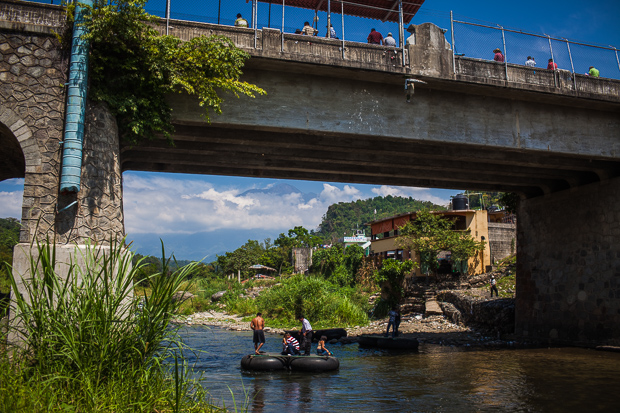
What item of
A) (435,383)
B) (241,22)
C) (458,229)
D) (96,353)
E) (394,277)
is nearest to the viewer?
(96,353)

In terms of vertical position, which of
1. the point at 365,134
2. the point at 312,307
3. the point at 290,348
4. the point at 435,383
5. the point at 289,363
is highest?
the point at 365,134

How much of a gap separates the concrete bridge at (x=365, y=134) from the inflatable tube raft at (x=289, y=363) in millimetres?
6341

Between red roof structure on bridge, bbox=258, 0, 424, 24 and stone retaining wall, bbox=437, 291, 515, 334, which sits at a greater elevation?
red roof structure on bridge, bbox=258, 0, 424, 24

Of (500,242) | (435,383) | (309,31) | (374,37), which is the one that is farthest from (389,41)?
Result: (500,242)

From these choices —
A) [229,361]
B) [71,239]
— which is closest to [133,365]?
[71,239]

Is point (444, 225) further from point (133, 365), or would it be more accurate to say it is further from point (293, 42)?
point (133, 365)

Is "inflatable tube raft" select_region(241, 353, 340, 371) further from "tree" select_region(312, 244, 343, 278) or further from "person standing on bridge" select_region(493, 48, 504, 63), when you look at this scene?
"tree" select_region(312, 244, 343, 278)

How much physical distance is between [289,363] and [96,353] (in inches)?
371

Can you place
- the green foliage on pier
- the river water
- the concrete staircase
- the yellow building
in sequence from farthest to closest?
the yellow building, the concrete staircase, the green foliage on pier, the river water

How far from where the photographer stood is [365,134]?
13430 millimetres

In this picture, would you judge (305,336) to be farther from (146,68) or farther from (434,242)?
(434,242)

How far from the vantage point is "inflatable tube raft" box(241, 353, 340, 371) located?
577 inches

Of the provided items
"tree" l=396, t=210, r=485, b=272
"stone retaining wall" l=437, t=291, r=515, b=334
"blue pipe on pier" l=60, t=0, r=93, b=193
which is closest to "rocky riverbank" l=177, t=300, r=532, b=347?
"stone retaining wall" l=437, t=291, r=515, b=334

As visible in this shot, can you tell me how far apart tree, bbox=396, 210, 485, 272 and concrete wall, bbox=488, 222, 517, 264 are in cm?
A: 365
